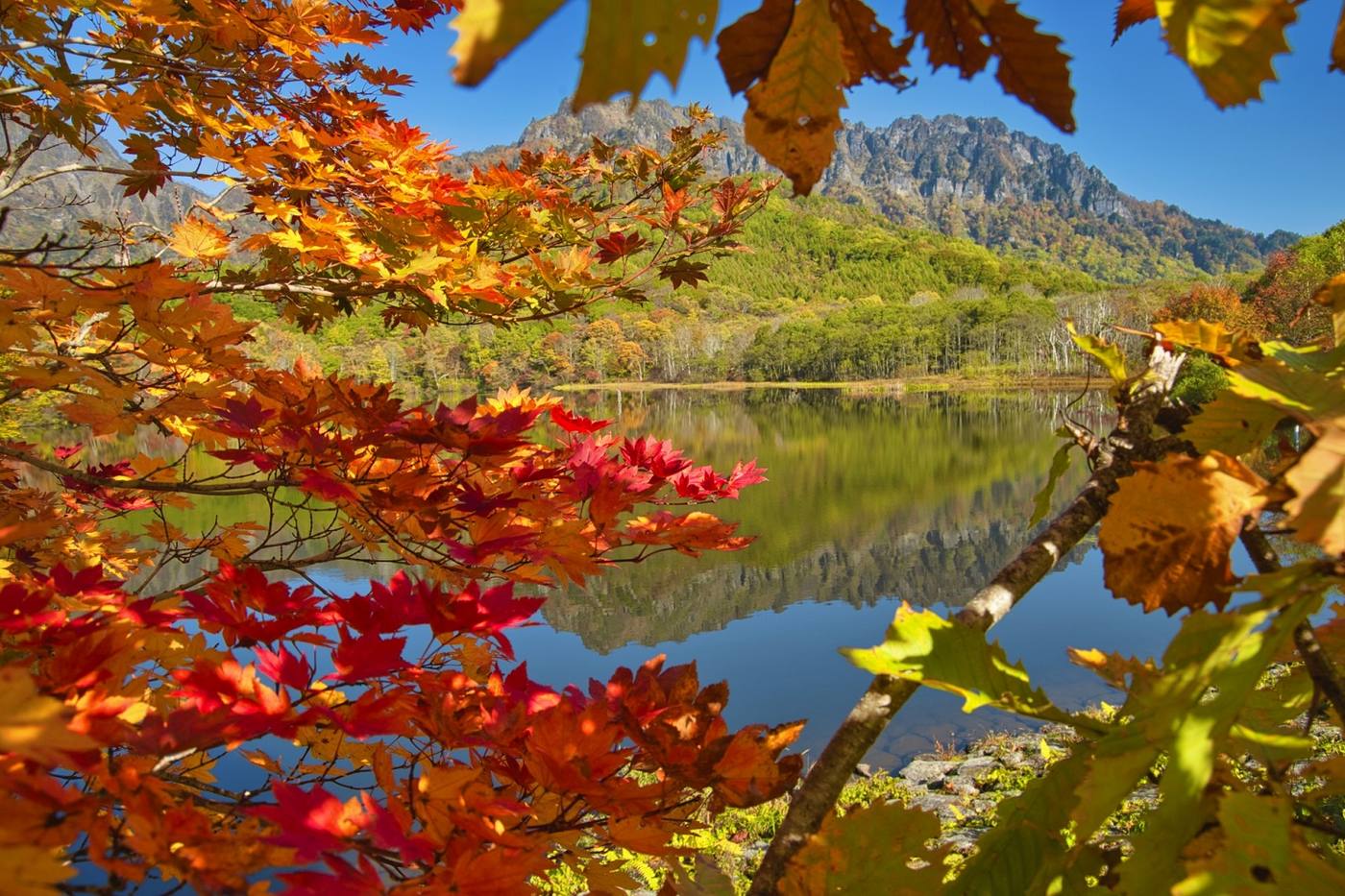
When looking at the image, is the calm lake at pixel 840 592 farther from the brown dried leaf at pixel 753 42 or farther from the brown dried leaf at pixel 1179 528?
the brown dried leaf at pixel 753 42

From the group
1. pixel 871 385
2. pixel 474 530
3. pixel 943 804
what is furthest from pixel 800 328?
pixel 474 530

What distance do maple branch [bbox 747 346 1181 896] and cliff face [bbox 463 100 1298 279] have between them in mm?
140567

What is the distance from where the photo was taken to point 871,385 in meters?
59.5

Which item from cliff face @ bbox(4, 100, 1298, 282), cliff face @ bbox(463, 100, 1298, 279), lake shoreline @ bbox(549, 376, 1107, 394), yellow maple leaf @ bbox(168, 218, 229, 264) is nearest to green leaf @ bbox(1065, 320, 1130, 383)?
yellow maple leaf @ bbox(168, 218, 229, 264)

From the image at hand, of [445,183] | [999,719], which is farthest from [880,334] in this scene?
[445,183]

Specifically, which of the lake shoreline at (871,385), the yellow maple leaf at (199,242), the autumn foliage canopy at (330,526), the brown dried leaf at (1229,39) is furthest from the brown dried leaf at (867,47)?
the lake shoreline at (871,385)

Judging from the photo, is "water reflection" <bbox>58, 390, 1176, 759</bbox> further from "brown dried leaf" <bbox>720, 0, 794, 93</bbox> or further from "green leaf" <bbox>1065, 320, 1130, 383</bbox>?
"brown dried leaf" <bbox>720, 0, 794, 93</bbox>

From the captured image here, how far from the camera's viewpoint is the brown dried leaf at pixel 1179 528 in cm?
38

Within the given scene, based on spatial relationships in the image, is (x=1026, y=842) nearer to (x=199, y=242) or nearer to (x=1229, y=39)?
(x=1229, y=39)

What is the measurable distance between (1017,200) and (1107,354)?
177m

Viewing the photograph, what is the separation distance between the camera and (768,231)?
315 ft

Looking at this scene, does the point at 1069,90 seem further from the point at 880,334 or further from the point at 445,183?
the point at 880,334

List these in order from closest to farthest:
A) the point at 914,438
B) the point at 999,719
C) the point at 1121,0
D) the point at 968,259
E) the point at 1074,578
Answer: the point at 1121,0 → the point at 999,719 → the point at 1074,578 → the point at 914,438 → the point at 968,259

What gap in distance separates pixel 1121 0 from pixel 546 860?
1.05 metres
